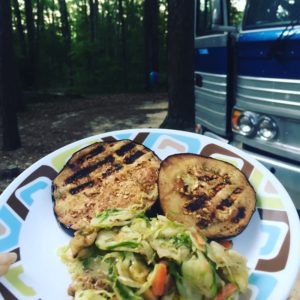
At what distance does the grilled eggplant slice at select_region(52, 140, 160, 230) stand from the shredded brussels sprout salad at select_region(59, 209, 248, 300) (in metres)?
0.21

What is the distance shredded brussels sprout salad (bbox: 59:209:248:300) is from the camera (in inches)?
48.6

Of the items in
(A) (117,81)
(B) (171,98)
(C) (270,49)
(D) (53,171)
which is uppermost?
(C) (270,49)

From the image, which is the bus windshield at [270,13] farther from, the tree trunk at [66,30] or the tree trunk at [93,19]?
the tree trunk at [93,19]

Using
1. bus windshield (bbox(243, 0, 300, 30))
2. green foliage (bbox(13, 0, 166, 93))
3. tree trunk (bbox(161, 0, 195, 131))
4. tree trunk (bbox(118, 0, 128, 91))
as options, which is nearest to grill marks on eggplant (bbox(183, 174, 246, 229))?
bus windshield (bbox(243, 0, 300, 30))

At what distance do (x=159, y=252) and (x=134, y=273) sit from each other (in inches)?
3.9

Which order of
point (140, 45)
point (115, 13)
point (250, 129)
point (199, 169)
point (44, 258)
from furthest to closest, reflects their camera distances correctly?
point (115, 13)
point (140, 45)
point (250, 129)
point (199, 169)
point (44, 258)

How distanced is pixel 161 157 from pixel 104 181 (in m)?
0.27

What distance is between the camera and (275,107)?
3.28m

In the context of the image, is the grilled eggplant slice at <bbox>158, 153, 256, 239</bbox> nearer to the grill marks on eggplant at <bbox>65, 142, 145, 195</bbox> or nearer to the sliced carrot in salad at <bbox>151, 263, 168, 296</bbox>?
the grill marks on eggplant at <bbox>65, 142, 145, 195</bbox>

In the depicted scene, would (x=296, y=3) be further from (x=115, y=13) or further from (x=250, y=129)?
(x=115, y=13)

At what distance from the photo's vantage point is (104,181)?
5.85ft

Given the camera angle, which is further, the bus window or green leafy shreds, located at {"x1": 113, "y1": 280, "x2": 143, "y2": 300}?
the bus window

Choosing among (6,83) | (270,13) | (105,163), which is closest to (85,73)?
(6,83)

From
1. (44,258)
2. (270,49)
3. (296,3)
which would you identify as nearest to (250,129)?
(270,49)
